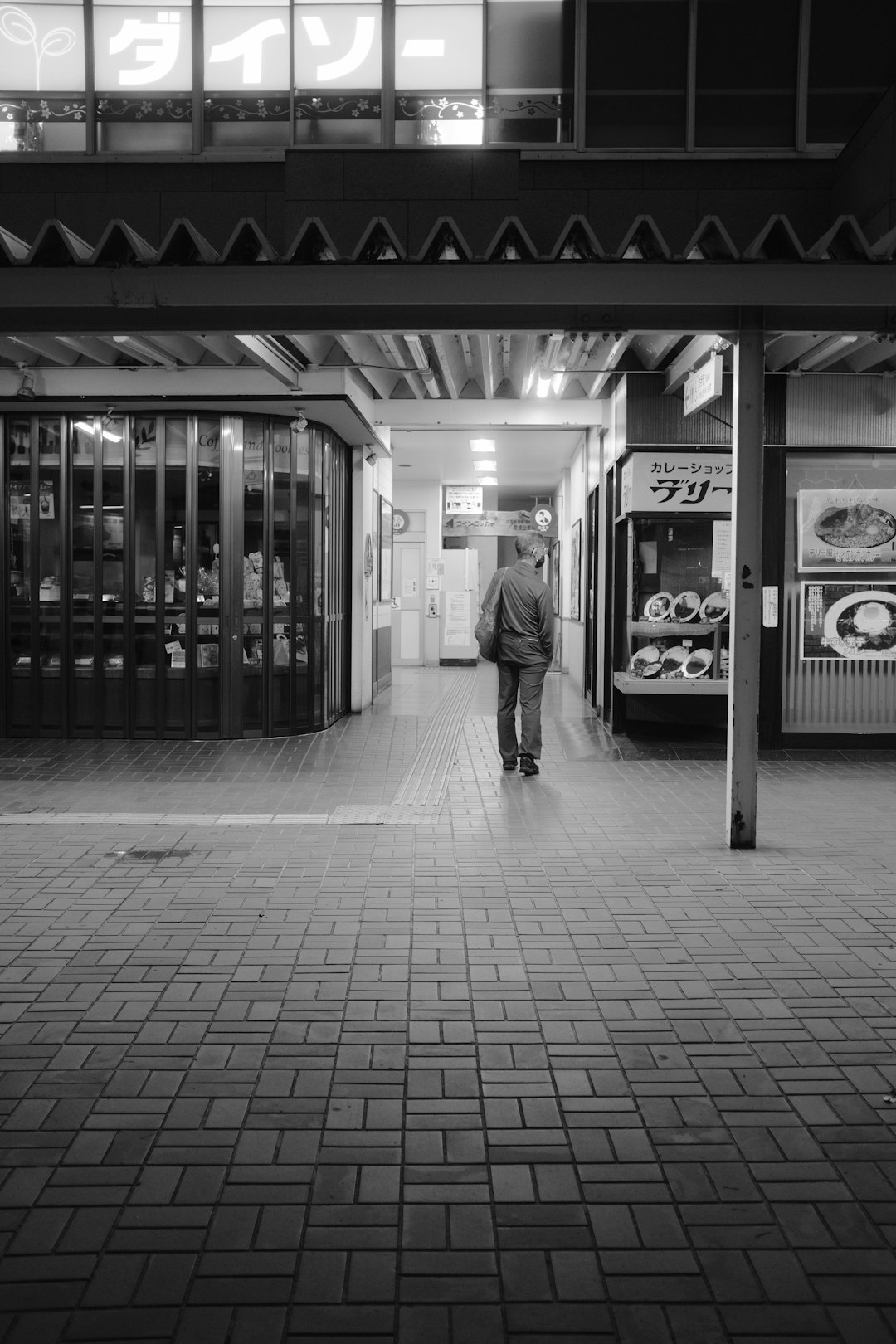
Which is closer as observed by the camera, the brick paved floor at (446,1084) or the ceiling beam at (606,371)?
the brick paved floor at (446,1084)

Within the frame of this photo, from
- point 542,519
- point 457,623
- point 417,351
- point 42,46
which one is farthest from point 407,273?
point 457,623

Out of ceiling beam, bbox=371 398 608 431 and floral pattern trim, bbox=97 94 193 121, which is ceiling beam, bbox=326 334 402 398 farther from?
floral pattern trim, bbox=97 94 193 121

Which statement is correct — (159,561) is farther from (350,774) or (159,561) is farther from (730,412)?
(730,412)

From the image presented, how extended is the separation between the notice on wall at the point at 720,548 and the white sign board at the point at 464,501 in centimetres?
1298

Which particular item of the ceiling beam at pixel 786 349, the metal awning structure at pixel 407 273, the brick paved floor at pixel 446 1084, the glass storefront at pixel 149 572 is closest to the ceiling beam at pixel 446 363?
the glass storefront at pixel 149 572

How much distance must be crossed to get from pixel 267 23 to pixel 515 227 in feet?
24.7

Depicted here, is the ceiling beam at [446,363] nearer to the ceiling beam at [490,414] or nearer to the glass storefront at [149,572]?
the ceiling beam at [490,414]

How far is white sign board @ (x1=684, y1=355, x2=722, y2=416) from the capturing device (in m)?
8.09

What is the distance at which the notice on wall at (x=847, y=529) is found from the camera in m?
10.9

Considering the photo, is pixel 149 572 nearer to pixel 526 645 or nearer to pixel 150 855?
pixel 526 645

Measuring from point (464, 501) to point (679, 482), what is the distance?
13.1 metres

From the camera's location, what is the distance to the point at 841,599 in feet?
35.7

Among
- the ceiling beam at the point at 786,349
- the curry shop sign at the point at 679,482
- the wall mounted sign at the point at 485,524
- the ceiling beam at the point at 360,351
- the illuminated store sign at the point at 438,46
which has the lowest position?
the curry shop sign at the point at 679,482

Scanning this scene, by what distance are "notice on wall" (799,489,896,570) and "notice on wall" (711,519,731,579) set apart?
2.60ft
